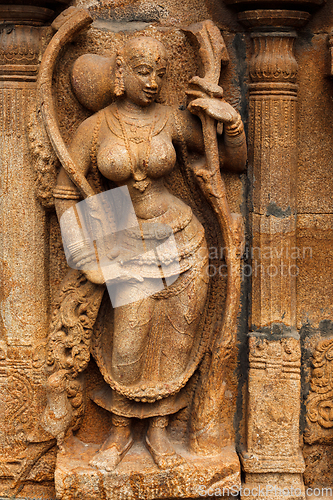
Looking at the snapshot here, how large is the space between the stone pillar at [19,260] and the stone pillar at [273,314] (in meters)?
1.43

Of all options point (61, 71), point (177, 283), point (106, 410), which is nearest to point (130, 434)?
point (106, 410)

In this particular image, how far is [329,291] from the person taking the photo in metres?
4.28

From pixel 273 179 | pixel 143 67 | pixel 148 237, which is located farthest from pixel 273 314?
pixel 143 67

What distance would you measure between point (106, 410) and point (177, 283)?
106 centimetres

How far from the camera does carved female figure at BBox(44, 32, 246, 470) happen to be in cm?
378

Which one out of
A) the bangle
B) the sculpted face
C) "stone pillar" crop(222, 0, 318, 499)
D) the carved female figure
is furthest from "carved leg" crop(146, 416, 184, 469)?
the sculpted face

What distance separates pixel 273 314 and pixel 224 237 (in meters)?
0.64

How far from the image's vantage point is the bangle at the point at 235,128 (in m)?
3.82

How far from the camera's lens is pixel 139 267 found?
3.93m

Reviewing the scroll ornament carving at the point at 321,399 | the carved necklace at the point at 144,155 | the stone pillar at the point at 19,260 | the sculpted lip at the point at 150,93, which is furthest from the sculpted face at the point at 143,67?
the scroll ornament carving at the point at 321,399

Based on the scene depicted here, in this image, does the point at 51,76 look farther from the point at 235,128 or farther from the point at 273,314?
the point at 273,314

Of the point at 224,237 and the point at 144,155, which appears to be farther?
the point at 224,237

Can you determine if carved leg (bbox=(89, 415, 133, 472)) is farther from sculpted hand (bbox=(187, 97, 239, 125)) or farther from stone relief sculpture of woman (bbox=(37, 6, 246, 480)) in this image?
sculpted hand (bbox=(187, 97, 239, 125))

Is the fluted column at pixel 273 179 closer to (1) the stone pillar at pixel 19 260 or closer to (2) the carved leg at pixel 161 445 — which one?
(2) the carved leg at pixel 161 445
